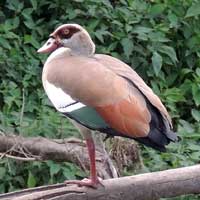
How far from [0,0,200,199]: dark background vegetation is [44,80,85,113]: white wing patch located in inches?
59.7

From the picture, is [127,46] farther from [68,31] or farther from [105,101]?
[105,101]

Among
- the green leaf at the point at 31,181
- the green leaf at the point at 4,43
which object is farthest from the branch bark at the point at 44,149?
the green leaf at the point at 4,43

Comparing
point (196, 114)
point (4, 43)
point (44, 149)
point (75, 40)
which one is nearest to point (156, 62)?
point (196, 114)

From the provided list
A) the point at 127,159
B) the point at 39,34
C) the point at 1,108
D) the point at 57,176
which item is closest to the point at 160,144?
the point at 127,159

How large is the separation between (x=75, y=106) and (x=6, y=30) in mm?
2378

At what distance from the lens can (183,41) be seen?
6434 millimetres

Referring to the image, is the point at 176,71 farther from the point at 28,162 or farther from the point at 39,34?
the point at 28,162

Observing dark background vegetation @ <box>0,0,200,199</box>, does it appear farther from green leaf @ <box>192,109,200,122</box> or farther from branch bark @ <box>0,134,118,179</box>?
branch bark @ <box>0,134,118,179</box>

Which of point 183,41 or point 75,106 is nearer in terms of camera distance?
point 75,106

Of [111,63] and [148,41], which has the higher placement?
[111,63]

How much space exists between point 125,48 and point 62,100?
2.33 metres

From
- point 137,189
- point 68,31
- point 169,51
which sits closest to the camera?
point 137,189

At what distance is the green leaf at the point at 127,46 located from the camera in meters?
5.91

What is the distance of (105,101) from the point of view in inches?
140
